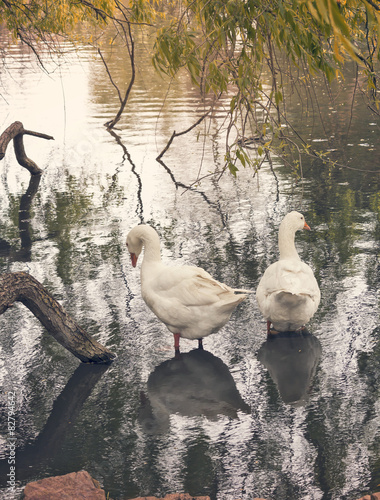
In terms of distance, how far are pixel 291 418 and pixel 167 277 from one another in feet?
6.41

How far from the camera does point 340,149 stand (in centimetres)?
1433

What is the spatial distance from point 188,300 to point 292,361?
1153 mm

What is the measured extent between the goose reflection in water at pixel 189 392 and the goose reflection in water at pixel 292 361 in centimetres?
42

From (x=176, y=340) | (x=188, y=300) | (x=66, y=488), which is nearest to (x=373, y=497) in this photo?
(x=66, y=488)

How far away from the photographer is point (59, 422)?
18.8ft

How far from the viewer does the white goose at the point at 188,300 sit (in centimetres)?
657

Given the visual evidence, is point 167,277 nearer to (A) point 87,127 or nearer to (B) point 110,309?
(B) point 110,309

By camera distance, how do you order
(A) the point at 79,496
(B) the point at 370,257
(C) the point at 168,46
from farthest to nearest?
(B) the point at 370,257 < (C) the point at 168,46 < (A) the point at 79,496

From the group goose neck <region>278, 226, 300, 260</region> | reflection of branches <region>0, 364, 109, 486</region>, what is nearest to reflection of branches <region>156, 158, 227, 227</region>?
goose neck <region>278, 226, 300, 260</region>

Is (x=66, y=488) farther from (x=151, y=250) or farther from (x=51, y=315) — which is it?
(x=151, y=250)

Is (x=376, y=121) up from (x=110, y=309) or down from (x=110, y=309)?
up

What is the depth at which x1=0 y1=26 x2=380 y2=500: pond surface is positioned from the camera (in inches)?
199

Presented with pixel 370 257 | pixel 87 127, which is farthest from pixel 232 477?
pixel 87 127

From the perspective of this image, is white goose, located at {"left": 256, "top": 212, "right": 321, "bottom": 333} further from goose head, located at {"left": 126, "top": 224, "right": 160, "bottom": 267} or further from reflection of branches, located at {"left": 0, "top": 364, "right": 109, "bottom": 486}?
reflection of branches, located at {"left": 0, "top": 364, "right": 109, "bottom": 486}
